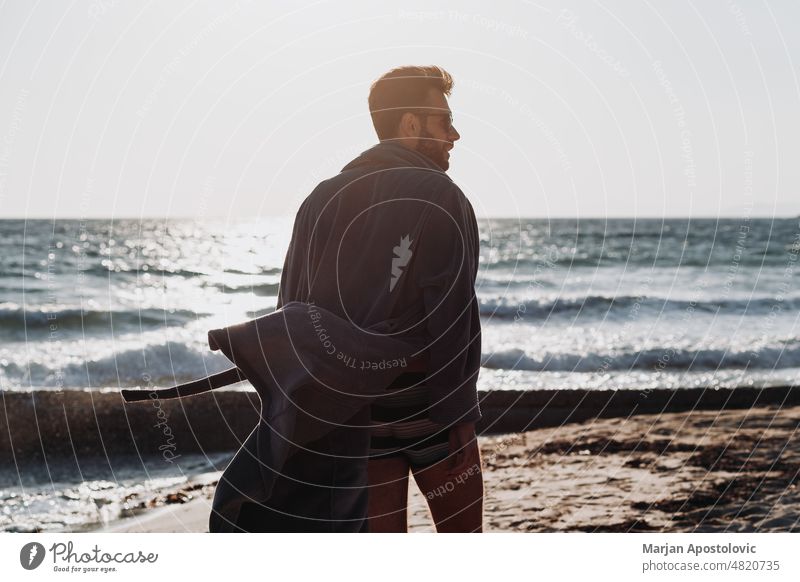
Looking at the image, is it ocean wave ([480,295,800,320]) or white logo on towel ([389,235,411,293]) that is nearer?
white logo on towel ([389,235,411,293])

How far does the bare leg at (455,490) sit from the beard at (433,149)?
87 cm

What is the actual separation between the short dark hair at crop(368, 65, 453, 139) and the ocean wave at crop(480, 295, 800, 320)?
11.6 meters

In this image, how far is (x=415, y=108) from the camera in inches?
104

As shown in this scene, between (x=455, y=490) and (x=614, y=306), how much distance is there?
1304 cm

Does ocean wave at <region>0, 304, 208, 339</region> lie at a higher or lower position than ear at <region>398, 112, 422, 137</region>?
lower

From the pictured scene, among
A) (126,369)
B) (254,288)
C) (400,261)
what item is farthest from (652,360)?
(400,261)

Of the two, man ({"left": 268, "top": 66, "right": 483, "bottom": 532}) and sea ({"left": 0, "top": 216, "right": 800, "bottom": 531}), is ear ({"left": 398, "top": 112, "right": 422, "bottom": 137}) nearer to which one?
man ({"left": 268, "top": 66, "right": 483, "bottom": 532})

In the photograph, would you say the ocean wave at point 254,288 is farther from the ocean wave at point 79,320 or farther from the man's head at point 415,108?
the man's head at point 415,108

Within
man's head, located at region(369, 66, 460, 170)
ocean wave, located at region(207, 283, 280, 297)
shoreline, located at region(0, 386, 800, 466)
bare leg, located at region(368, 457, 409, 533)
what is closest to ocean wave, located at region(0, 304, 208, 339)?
ocean wave, located at region(207, 283, 280, 297)

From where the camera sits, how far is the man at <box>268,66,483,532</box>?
2.52m

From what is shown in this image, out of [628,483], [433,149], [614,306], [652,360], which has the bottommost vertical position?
[628,483]

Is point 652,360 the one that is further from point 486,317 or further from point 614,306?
point 614,306

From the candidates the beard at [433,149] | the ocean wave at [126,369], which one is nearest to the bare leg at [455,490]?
the beard at [433,149]

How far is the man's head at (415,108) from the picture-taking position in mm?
2607
